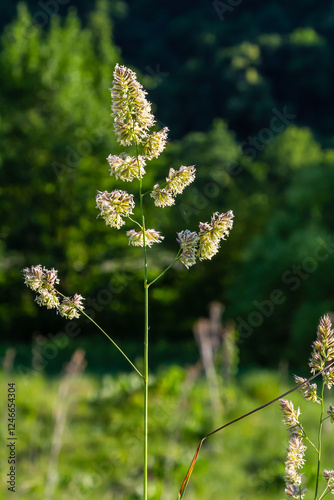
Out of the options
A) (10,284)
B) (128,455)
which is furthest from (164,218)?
(128,455)

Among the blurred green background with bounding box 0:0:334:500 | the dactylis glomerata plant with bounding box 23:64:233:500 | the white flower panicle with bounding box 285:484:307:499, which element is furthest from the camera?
the blurred green background with bounding box 0:0:334:500

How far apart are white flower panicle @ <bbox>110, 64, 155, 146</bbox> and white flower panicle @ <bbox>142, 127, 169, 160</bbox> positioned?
19 millimetres

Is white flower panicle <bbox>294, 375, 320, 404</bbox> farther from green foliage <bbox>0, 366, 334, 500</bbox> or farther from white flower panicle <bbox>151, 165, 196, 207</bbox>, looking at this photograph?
green foliage <bbox>0, 366, 334, 500</bbox>

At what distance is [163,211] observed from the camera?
20.9 metres

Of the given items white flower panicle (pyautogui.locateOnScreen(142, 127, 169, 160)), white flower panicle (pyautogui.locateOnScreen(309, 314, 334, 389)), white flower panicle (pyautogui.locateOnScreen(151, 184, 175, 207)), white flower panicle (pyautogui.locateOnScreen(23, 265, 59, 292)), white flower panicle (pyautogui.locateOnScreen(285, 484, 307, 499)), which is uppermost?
white flower panicle (pyautogui.locateOnScreen(142, 127, 169, 160))

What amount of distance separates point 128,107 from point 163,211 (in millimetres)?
19611

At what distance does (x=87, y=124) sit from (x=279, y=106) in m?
11.6

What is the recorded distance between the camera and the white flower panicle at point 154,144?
133cm

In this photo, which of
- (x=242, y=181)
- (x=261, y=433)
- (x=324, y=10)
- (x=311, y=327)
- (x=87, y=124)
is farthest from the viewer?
(x=324, y=10)

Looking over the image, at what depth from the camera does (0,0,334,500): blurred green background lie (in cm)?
1684

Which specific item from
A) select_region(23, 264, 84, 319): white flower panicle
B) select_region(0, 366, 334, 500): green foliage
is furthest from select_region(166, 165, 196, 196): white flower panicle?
select_region(0, 366, 334, 500): green foliage

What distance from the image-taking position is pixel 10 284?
70.0 ft

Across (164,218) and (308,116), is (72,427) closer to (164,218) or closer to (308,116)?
(164,218)

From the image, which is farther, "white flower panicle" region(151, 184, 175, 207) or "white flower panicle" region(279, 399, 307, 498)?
"white flower panicle" region(151, 184, 175, 207)
